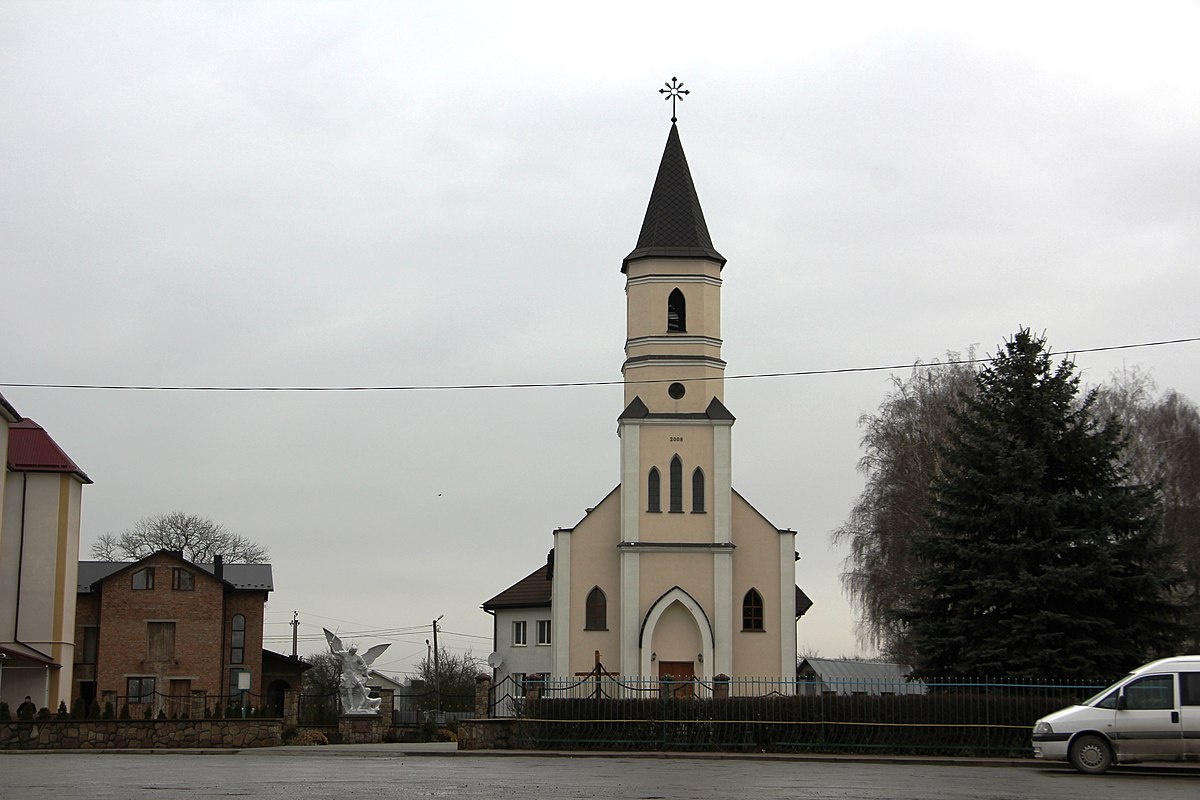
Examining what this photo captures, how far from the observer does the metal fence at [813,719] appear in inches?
1024

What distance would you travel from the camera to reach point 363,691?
3666 cm

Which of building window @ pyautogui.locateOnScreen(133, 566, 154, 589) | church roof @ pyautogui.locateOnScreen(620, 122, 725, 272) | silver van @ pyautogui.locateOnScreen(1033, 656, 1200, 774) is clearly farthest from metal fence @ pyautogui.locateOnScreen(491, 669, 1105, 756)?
building window @ pyautogui.locateOnScreen(133, 566, 154, 589)

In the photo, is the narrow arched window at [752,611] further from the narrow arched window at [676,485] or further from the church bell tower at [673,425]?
the narrow arched window at [676,485]

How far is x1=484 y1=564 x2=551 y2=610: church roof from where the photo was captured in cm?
5253

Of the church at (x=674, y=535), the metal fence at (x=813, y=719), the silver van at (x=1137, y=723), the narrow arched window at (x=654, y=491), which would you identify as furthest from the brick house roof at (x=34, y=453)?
the silver van at (x=1137, y=723)

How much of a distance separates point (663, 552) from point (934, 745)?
49.7 feet

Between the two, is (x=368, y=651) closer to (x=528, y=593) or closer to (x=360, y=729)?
(x=360, y=729)

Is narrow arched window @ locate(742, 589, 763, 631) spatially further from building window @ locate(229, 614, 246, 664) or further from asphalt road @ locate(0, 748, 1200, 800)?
building window @ locate(229, 614, 246, 664)

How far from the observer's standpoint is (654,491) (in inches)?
1623

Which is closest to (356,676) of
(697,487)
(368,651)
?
(368,651)

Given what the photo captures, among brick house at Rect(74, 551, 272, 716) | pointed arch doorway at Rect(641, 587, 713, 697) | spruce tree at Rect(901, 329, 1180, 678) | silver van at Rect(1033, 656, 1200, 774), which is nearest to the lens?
silver van at Rect(1033, 656, 1200, 774)

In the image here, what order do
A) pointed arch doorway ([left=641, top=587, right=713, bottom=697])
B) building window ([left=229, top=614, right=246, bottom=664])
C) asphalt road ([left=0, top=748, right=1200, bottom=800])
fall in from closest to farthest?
asphalt road ([left=0, top=748, right=1200, bottom=800]) → pointed arch doorway ([left=641, top=587, right=713, bottom=697]) → building window ([left=229, top=614, right=246, bottom=664])

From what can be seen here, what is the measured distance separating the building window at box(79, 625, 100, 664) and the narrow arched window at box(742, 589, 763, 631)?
25257mm

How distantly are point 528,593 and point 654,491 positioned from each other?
13.9 meters
